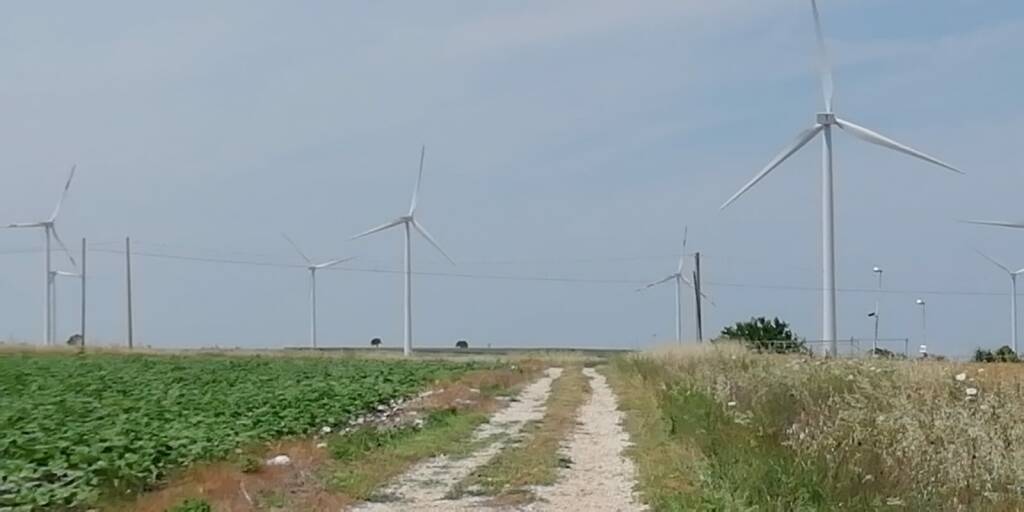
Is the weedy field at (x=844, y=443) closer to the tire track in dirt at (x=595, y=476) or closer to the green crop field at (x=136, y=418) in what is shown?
the tire track in dirt at (x=595, y=476)

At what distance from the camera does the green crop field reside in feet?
42.8

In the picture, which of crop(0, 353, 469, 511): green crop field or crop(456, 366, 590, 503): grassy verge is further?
crop(456, 366, 590, 503): grassy verge

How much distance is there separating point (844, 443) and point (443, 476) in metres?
5.10

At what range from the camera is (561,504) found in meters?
13.0

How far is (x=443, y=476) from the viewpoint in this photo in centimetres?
1546

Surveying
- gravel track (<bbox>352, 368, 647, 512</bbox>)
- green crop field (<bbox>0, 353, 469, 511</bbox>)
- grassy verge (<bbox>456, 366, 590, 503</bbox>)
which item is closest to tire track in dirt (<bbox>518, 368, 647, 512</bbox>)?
gravel track (<bbox>352, 368, 647, 512</bbox>)

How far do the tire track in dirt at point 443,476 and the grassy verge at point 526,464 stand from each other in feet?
0.68

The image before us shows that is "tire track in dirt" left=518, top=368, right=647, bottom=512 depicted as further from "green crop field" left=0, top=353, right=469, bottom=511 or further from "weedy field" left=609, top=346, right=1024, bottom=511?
"green crop field" left=0, top=353, right=469, bottom=511

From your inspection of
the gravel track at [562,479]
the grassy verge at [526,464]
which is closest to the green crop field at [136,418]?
the gravel track at [562,479]

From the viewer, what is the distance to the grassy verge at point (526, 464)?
1409 centimetres

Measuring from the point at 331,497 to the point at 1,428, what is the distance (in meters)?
6.43

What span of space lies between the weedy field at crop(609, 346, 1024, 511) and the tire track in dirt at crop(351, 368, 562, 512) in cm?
208

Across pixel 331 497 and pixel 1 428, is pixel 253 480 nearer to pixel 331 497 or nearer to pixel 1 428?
pixel 331 497

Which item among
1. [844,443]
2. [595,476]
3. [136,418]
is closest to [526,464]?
[595,476]
